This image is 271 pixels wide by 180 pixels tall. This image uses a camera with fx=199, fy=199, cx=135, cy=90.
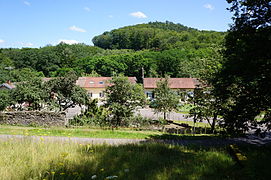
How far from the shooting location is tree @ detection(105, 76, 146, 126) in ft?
51.6

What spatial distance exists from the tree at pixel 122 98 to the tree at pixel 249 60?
25.6 ft

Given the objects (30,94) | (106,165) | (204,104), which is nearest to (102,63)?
(30,94)

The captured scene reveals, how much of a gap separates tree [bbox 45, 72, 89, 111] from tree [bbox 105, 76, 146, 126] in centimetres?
262

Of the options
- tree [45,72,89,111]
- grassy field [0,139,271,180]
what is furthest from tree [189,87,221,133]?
grassy field [0,139,271,180]

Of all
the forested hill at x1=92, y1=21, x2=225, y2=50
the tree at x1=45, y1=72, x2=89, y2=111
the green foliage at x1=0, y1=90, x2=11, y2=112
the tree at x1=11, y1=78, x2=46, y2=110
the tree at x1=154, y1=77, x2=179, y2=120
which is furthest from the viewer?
the forested hill at x1=92, y1=21, x2=225, y2=50

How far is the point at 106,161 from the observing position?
5.07 metres

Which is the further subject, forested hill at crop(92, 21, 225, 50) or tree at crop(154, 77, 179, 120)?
forested hill at crop(92, 21, 225, 50)

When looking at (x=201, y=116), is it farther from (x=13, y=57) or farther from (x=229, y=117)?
(x=13, y=57)

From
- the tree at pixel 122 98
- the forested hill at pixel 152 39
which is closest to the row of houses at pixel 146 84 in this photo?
the tree at pixel 122 98

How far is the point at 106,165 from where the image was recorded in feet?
15.8

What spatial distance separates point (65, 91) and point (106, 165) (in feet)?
44.8

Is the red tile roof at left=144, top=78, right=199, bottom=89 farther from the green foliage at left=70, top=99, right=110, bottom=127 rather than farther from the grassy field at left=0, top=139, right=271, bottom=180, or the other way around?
the grassy field at left=0, top=139, right=271, bottom=180

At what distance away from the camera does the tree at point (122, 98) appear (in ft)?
51.6

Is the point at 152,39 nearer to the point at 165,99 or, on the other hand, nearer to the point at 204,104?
the point at 165,99
